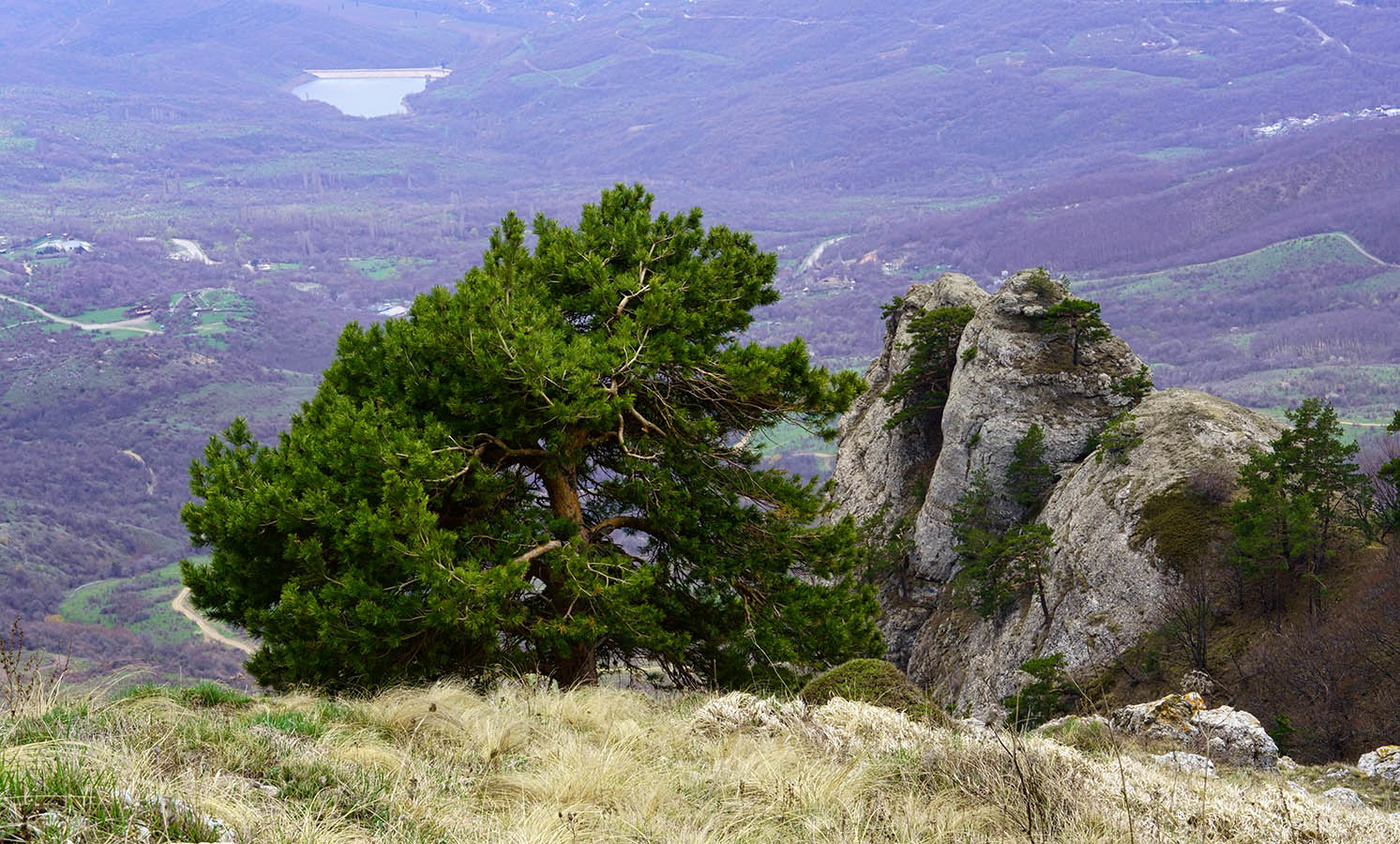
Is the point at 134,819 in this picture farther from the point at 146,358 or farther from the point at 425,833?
the point at 146,358

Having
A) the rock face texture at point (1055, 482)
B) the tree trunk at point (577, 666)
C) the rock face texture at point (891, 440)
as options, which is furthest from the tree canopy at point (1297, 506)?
the rock face texture at point (891, 440)

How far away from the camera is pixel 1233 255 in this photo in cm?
18975

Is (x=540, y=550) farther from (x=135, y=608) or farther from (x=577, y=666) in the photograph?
(x=135, y=608)

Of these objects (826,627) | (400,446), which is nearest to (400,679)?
(400,446)

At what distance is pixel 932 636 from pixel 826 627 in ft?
35.9

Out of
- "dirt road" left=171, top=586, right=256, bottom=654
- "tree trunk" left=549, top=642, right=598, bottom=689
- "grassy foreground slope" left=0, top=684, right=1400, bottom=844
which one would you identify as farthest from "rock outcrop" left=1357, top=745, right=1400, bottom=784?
"dirt road" left=171, top=586, right=256, bottom=654

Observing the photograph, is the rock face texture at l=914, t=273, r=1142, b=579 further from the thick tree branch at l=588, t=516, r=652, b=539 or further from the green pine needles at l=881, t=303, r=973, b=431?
the thick tree branch at l=588, t=516, r=652, b=539

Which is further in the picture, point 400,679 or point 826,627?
point 826,627

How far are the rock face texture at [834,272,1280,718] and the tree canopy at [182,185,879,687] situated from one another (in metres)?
4.78

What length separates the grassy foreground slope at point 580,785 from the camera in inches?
169

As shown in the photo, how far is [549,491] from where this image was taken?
44.5ft

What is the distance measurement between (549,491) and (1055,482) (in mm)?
13646

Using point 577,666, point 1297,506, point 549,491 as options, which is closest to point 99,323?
point 549,491

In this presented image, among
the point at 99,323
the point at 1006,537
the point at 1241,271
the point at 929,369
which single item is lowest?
the point at 99,323
